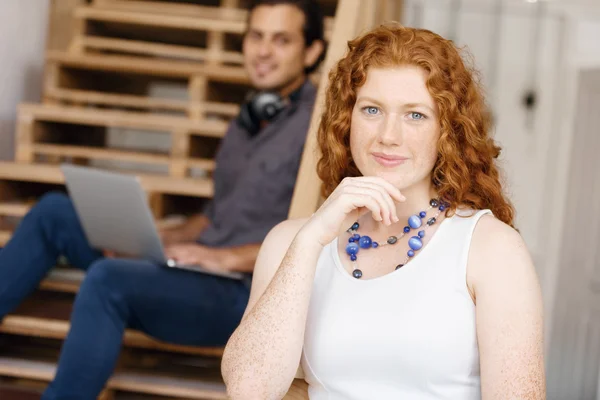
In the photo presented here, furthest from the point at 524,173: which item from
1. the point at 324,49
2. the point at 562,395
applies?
the point at 324,49

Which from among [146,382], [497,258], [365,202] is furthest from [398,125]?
[146,382]

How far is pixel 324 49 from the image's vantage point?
2246mm

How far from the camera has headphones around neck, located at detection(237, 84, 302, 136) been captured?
2.05 metres

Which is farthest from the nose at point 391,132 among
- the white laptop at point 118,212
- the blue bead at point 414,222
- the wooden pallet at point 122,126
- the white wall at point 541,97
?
the white wall at point 541,97

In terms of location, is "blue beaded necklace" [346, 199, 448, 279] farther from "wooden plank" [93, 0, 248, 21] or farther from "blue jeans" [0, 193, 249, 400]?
"wooden plank" [93, 0, 248, 21]

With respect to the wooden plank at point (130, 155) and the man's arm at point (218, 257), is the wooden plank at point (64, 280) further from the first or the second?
the man's arm at point (218, 257)

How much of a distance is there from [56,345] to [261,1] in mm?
1236

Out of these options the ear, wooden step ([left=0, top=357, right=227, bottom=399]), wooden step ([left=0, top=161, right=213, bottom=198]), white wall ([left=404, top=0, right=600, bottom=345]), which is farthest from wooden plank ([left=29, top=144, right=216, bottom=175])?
white wall ([left=404, top=0, right=600, bottom=345])

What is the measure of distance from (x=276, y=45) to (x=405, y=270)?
1.15 meters

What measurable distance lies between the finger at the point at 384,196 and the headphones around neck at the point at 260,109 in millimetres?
932

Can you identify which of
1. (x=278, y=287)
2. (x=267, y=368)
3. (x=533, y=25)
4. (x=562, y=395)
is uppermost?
(x=533, y=25)

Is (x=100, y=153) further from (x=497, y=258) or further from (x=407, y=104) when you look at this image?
(x=497, y=258)

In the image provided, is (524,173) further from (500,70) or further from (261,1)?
(261,1)

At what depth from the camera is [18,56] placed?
8.85 ft
